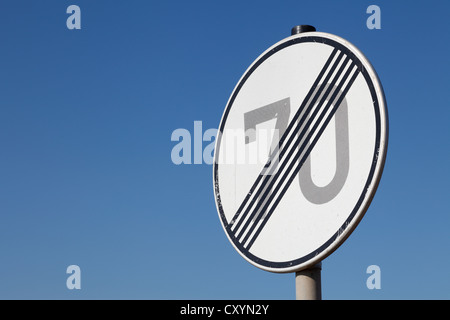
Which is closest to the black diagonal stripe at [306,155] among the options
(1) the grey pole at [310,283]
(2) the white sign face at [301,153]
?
(2) the white sign face at [301,153]

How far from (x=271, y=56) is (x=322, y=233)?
32.6 inches

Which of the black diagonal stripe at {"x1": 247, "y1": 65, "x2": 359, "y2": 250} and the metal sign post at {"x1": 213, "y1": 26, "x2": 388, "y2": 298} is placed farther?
the black diagonal stripe at {"x1": 247, "y1": 65, "x2": 359, "y2": 250}

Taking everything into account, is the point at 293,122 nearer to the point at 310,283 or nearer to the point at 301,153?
the point at 301,153

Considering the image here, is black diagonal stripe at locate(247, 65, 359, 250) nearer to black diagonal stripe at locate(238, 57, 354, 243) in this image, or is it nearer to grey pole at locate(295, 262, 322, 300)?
black diagonal stripe at locate(238, 57, 354, 243)

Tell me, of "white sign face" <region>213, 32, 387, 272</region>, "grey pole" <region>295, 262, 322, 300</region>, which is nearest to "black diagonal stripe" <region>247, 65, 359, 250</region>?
"white sign face" <region>213, 32, 387, 272</region>

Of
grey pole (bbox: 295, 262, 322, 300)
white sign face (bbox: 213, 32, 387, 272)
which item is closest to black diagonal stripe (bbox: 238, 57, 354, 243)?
white sign face (bbox: 213, 32, 387, 272)

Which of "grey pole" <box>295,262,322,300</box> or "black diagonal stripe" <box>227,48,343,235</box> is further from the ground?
"black diagonal stripe" <box>227,48,343,235</box>

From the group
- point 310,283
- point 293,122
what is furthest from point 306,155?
point 310,283

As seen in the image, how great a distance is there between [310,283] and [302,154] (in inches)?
18.6

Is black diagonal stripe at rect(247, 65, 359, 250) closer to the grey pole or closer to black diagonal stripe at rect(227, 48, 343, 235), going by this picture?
black diagonal stripe at rect(227, 48, 343, 235)

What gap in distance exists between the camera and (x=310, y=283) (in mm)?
2123

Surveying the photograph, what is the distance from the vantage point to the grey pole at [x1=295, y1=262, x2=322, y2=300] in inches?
83.6

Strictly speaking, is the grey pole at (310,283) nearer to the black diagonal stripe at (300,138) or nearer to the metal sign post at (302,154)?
the metal sign post at (302,154)
